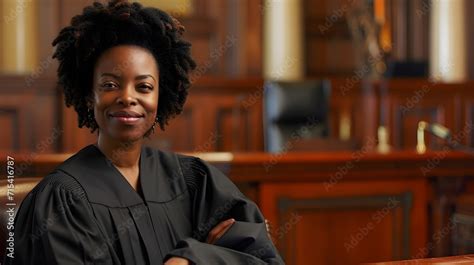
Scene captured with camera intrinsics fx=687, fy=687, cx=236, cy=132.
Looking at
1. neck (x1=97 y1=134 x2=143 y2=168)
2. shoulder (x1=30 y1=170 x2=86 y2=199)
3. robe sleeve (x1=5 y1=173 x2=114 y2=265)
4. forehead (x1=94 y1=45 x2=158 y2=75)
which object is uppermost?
forehead (x1=94 y1=45 x2=158 y2=75)

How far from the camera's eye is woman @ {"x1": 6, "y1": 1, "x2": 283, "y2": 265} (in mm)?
1278

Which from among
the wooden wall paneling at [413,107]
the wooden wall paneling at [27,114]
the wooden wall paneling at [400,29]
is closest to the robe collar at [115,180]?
the wooden wall paneling at [27,114]

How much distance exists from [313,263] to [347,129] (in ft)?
8.79

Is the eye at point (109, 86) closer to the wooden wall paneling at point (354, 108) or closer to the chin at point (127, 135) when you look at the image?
the chin at point (127, 135)

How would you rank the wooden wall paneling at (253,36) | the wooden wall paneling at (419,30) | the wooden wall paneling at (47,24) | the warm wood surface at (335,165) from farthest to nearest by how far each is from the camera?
the wooden wall paneling at (419,30) < the wooden wall paneling at (253,36) < the wooden wall paneling at (47,24) < the warm wood surface at (335,165)

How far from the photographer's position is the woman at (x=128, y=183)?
128cm

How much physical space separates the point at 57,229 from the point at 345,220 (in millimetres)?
1766

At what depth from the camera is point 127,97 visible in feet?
4.47

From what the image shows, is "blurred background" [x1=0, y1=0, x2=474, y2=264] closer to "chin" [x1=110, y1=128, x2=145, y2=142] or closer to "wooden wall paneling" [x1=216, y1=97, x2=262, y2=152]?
"wooden wall paneling" [x1=216, y1=97, x2=262, y2=152]

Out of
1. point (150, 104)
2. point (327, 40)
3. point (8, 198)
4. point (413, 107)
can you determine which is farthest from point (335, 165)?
point (327, 40)

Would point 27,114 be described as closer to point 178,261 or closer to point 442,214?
point 442,214

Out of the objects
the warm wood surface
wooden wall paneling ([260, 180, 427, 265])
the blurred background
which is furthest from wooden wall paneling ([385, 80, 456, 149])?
wooden wall paneling ([260, 180, 427, 265])

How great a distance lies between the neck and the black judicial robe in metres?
0.02

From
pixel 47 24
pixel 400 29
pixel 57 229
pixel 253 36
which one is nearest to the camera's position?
pixel 57 229
